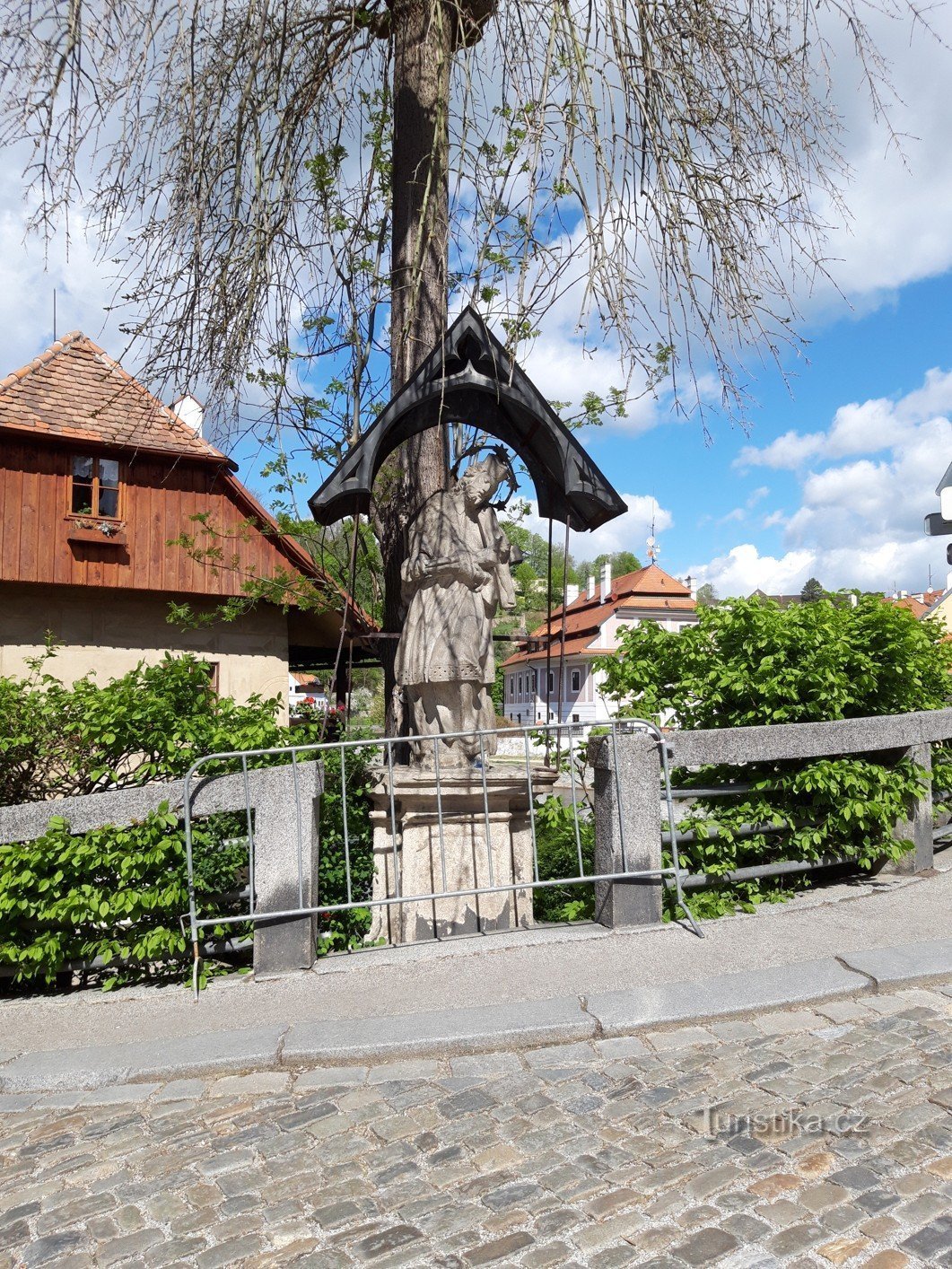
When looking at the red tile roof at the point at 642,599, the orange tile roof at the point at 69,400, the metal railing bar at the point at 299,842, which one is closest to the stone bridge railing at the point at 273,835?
the metal railing bar at the point at 299,842

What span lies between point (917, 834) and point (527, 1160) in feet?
14.0

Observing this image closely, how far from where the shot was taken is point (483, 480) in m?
5.66

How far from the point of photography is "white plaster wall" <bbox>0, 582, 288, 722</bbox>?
44.7ft

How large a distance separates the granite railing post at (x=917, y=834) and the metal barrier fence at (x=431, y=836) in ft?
6.06

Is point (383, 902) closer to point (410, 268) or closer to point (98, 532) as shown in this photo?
point (410, 268)

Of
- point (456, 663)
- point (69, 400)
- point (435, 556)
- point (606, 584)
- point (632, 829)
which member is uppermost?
point (606, 584)

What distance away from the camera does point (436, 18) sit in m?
4.70

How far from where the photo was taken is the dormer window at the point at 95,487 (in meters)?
14.0

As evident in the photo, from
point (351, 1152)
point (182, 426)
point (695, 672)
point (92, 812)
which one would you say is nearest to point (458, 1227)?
point (351, 1152)

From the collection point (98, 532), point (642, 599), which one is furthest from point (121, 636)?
point (642, 599)

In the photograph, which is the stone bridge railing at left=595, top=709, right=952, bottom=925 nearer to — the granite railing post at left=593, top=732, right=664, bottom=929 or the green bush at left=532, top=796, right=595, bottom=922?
the granite railing post at left=593, top=732, right=664, bottom=929

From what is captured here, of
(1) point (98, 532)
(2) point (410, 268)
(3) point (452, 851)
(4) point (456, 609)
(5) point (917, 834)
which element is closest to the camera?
(3) point (452, 851)

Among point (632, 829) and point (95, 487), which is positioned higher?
point (95, 487)

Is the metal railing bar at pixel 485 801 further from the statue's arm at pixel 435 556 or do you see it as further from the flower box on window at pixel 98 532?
the flower box on window at pixel 98 532
